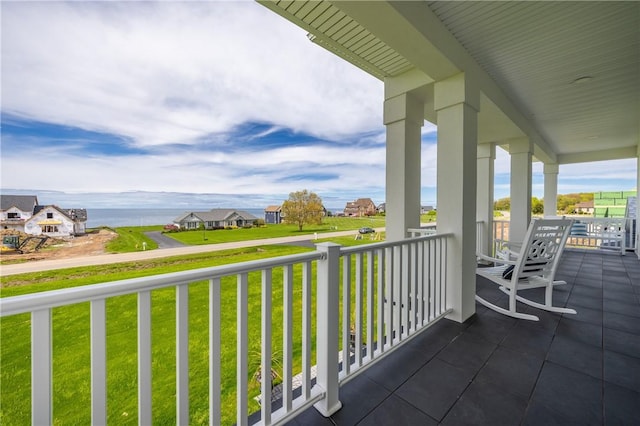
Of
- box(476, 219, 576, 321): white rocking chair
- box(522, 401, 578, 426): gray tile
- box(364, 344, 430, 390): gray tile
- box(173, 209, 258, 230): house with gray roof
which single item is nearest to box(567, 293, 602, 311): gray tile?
box(476, 219, 576, 321): white rocking chair

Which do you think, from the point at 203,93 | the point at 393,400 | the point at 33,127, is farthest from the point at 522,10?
the point at 203,93

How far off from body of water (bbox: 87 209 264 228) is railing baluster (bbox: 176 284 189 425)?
3578 millimetres

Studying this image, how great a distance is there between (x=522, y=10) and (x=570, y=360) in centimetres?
274

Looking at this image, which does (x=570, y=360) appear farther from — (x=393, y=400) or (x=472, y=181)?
(x=472, y=181)

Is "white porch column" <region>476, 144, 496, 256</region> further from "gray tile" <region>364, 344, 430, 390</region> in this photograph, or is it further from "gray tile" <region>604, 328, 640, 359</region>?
"gray tile" <region>364, 344, 430, 390</region>

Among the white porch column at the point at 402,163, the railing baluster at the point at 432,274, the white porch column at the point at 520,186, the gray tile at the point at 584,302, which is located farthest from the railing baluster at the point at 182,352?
the white porch column at the point at 520,186

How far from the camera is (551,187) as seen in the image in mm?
7445

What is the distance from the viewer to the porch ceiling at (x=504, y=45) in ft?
6.41

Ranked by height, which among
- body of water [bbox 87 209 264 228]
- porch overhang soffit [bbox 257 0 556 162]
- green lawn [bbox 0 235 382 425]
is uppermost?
porch overhang soffit [bbox 257 0 556 162]

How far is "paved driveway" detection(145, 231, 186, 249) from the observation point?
13.5 feet

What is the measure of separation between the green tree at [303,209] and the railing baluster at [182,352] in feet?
17.9

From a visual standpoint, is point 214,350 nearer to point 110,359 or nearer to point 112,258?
point 112,258

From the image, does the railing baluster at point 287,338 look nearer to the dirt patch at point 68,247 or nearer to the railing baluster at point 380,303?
the railing baluster at point 380,303

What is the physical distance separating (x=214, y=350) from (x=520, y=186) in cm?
616
